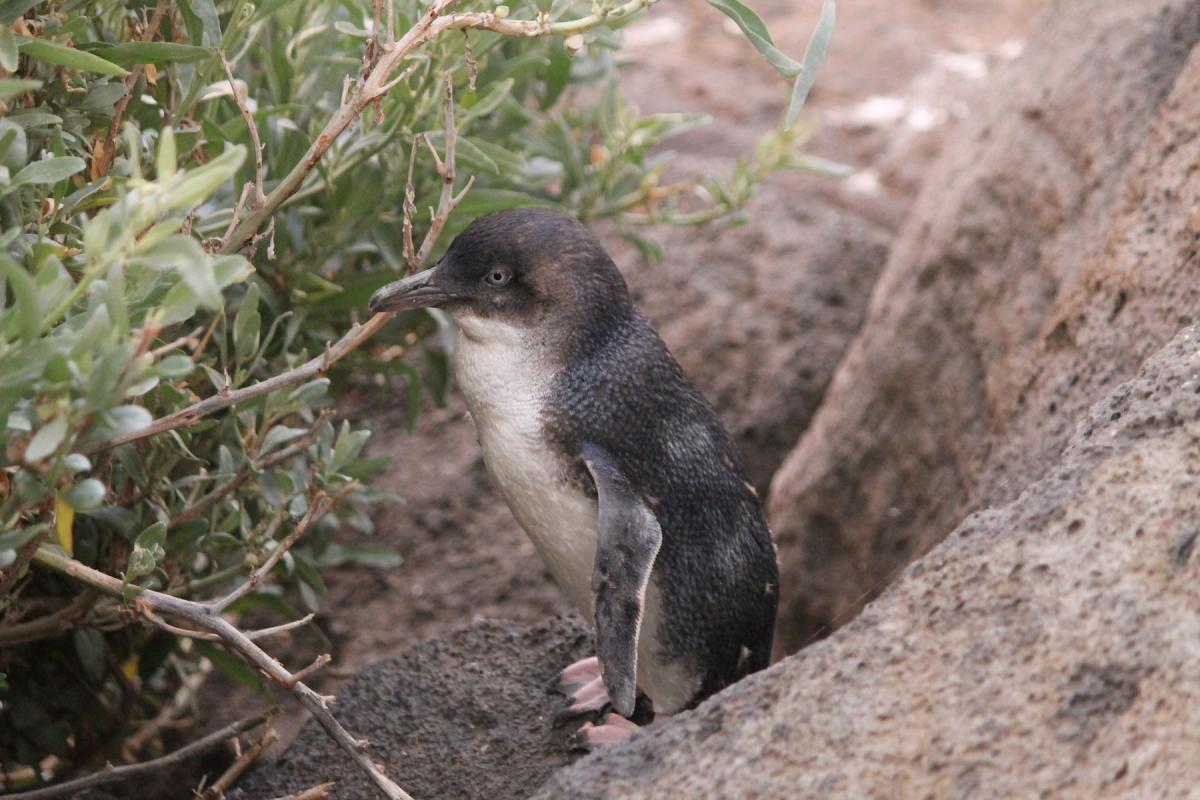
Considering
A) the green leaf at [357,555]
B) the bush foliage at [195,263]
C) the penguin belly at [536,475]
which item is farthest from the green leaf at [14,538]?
the green leaf at [357,555]

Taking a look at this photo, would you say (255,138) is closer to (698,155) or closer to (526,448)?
(526,448)

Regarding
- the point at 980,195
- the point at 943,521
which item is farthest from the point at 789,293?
the point at 943,521

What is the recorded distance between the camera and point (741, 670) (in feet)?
7.89

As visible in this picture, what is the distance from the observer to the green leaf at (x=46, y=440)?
140 cm

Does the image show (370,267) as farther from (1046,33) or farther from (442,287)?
(1046,33)

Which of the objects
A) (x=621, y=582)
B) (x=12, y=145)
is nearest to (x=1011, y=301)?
(x=621, y=582)

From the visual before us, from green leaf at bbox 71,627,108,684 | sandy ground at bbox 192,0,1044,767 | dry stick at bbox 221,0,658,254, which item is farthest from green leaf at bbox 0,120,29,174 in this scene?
sandy ground at bbox 192,0,1044,767

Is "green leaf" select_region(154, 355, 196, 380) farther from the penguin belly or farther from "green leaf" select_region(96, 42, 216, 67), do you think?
the penguin belly

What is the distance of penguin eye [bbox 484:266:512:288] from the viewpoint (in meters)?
2.31

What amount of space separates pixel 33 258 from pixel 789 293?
262 cm

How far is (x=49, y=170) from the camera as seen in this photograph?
1654 mm

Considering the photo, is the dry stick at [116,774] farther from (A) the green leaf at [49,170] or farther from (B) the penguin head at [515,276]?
(A) the green leaf at [49,170]

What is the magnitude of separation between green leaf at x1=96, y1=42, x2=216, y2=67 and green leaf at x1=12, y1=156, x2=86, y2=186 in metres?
0.30

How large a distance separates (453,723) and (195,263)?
3.88 feet
